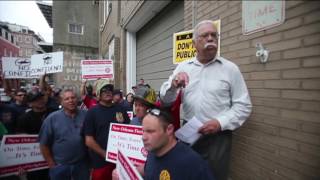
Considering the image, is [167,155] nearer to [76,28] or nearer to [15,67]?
[15,67]

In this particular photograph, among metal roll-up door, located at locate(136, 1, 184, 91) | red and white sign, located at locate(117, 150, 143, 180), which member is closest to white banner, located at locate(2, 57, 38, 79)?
metal roll-up door, located at locate(136, 1, 184, 91)

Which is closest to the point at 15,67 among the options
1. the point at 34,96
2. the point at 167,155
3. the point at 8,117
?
the point at 8,117

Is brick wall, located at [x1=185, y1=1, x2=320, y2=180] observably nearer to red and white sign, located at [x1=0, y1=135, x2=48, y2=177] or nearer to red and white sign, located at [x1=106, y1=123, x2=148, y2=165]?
A: red and white sign, located at [x1=106, y1=123, x2=148, y2=165]

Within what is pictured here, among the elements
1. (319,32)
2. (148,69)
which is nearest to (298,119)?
(319,32)

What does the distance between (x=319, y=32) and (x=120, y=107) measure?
2.36 meters

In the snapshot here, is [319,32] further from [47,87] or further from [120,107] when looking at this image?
[47,87]

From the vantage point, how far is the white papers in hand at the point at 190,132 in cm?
249

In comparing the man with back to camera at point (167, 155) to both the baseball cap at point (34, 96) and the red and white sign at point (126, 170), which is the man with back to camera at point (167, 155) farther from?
the baseball cap at point (34, 96)

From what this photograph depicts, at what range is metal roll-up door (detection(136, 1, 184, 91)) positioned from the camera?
271 inches

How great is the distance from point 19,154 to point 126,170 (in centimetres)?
235

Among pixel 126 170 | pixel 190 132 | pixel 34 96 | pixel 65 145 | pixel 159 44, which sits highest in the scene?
pixel 159 44

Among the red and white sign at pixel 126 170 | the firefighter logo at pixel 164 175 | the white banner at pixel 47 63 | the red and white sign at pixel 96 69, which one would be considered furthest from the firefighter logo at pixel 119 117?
the red and white sign at pixel 96 69

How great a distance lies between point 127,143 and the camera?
3.24 meters

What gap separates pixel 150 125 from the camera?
89.0 inches
